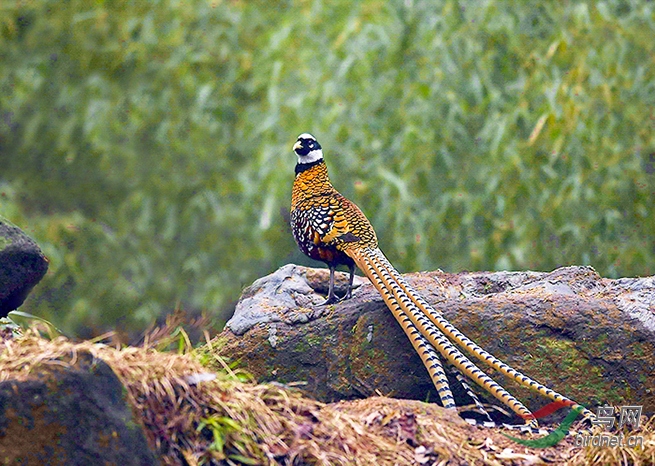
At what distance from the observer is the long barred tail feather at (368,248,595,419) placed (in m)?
3.40

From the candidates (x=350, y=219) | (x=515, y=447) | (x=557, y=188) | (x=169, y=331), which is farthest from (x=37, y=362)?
(x=557, y=188)

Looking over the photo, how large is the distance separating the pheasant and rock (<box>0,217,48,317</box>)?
1.48 m

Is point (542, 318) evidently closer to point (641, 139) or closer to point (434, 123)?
point (434, 123)

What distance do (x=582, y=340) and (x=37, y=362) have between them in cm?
243

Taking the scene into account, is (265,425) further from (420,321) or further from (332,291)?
(332,291)

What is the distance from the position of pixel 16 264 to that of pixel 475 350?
6.28 ft

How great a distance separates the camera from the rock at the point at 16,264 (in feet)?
10.7

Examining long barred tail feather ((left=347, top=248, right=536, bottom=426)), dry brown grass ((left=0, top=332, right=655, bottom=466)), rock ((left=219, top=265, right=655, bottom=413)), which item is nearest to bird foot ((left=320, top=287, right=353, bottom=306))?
rock ((left=219, top=265, right=655, bottom=413))

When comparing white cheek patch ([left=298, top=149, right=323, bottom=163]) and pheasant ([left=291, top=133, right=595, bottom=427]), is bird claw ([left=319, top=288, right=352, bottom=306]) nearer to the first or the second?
pheasant ([left=291, top=133, right=595, bottom=427])

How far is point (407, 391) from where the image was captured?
156 inches

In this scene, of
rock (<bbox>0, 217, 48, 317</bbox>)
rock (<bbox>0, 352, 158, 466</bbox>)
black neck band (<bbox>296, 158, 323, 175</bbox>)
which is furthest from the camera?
black neck band (<bbox>296, 158, 323, 175</bbox>)

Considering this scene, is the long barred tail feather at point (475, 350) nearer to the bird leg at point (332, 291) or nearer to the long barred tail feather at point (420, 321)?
the long barred tail feather at point (420, 321)

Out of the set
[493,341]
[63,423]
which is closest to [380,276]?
[493,341]

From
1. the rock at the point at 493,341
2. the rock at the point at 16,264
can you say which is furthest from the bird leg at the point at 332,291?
the rock at the point at 16,264
